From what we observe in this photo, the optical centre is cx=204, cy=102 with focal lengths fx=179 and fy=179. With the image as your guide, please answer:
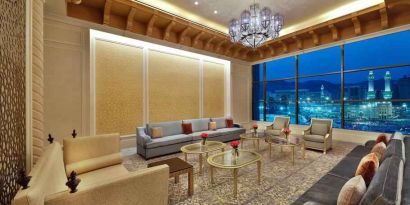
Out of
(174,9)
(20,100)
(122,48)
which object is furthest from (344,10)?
(20,100)

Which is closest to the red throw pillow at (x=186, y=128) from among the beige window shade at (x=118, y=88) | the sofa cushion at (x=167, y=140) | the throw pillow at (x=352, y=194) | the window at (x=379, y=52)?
the sofa cushion at (x=167, y=140)

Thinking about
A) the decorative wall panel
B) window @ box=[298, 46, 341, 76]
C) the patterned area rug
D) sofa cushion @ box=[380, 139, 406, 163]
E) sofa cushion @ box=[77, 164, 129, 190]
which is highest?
window @ box=[298, 46, 341, 76]

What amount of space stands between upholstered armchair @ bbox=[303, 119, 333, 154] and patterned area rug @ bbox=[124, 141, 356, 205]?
0.27m

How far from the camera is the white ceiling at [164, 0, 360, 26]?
4.48 m

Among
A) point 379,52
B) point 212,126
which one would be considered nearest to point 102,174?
point 212,126

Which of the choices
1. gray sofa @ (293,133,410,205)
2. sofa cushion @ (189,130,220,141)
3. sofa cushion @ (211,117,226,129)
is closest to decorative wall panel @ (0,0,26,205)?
gray sofa @ (293,133,410,205)

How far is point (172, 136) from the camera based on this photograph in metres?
4.74

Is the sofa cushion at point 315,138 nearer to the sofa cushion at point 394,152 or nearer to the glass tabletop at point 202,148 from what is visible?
the sofa cushion at point 394,152

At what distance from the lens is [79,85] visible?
4.15m

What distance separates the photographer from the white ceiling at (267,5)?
4.48 m

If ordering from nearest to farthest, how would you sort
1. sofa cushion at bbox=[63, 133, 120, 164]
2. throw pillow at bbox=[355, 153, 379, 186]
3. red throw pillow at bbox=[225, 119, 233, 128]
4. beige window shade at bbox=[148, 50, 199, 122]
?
throw pillow at bbox=[355, 153, 379, 186] < sofa cushion at bbox=[63, 133, 120, 164] < beige window shade at bbox=[148, 50, 199, 122] < red throw pillow at bbox=[225, 119, 233, 128]

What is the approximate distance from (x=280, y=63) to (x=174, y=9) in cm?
476

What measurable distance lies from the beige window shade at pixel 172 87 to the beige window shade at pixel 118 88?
15.3 inches

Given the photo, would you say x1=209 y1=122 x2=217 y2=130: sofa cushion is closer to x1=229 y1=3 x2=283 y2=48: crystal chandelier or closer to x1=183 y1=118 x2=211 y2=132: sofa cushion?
x1=183 y1=118 x2=211 y2=132: sofa cushion
